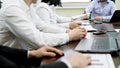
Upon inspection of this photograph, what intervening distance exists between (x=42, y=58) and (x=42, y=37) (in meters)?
0.29

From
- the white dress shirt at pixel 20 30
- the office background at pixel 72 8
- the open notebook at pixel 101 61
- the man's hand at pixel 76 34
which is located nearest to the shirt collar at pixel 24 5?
the white dress shirt at pixel 20 30

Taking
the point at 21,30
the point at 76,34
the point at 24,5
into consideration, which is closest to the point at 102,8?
the point at 76,34

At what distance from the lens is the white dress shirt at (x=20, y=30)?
1.45 metres

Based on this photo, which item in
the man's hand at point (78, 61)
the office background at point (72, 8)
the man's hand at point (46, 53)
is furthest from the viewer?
the office background at point (72, 8)

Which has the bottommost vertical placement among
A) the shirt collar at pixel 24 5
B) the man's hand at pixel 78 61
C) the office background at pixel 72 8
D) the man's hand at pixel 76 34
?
the office background at pixel 72 8

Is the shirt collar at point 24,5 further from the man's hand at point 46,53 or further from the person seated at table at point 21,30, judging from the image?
the man's hand at point 46,53

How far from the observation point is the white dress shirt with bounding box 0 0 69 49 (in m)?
1.45

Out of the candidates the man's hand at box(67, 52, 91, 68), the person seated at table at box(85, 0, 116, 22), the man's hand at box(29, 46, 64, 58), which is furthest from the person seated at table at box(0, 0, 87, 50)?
the person seated at table at box(85, 0, 116, 22)

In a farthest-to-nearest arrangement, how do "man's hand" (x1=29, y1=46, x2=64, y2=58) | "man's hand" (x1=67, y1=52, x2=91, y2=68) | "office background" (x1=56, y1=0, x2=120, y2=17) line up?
"office background" (x1=56, y1=0, x2=120, y2=17), "man's hand" (x1=29, y1=46, x2=64, y2=58), "man's hand" (x1=67, y1=52, x2=91, y2=68)

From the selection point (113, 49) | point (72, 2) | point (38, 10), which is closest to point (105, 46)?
point (113, 49)

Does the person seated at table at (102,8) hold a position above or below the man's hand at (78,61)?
below

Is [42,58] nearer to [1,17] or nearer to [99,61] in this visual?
[99,61]

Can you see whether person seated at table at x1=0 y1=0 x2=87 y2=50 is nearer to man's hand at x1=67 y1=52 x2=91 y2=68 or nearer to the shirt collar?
the shirt collar

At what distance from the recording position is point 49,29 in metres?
2.06
